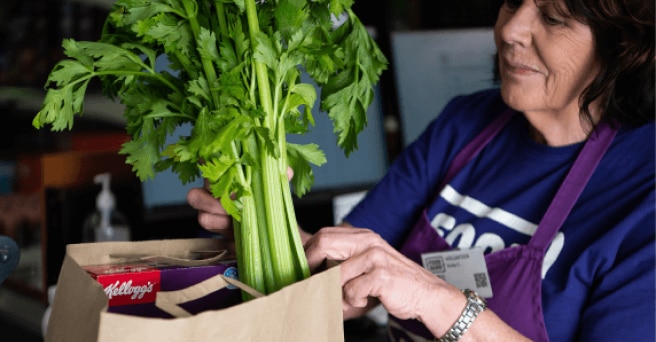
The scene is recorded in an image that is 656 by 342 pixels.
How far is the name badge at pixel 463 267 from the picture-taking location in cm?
133

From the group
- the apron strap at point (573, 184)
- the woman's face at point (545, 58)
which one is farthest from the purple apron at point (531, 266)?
the woman's face at point (545, 58)

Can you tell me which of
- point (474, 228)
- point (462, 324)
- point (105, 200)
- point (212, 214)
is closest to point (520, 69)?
point (474, 228)

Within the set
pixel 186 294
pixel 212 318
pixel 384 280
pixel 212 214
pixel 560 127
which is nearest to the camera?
pixel 212 318

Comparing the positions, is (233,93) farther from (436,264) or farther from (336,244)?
(436,264)

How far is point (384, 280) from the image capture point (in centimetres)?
99

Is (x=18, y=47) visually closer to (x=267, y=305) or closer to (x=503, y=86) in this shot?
(x=503, y=86)

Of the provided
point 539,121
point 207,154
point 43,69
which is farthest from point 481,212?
point 43,69

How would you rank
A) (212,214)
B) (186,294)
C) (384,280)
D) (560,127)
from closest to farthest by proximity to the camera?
(186,294) < (384,280) < (212,214) < (560,127)

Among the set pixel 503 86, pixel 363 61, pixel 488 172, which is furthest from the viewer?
pixel 488 172

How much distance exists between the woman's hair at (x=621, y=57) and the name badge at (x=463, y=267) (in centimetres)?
34

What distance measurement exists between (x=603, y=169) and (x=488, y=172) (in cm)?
25

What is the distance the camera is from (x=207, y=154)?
816mm

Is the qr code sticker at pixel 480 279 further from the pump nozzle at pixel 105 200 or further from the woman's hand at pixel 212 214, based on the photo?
the pump nozzle at pixel 105 200

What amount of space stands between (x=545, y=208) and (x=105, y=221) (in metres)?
1.02
